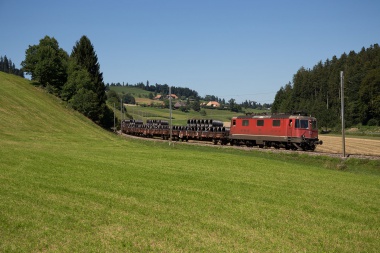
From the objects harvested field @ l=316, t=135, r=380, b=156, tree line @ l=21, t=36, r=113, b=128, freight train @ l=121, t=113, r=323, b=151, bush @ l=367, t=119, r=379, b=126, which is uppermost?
tree line @ l=21, t=36, r=113, b=128

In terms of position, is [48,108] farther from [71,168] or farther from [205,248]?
[205,248]

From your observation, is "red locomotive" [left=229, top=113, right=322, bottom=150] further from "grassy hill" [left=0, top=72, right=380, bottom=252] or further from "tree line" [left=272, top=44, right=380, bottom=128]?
"tree line" [left=272, top=44, right=380, bottom=128]

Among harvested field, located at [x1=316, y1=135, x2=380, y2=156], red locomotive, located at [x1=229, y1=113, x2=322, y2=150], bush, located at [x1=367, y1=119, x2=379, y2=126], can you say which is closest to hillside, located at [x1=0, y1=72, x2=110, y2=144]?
red locomotive, located at [x1=229, y1=113, x2=322, y2=150]

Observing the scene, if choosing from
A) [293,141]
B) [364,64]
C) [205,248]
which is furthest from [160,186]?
[364,64]

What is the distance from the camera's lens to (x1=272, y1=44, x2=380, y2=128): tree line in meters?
94.2

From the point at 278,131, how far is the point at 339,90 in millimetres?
71971

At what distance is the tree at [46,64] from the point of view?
7800cm

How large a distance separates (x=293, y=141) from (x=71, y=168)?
27.4 meters

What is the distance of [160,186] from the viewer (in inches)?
603

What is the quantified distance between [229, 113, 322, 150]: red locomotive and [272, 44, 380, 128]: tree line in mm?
49614

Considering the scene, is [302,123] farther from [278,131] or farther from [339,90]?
[339,90]

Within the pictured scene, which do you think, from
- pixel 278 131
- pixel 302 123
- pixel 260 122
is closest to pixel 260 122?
pixel 260 122

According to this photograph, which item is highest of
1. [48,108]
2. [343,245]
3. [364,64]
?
[364,64]

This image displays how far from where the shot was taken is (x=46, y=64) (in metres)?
78.1
